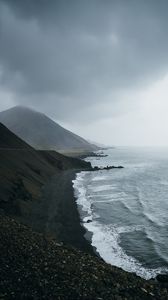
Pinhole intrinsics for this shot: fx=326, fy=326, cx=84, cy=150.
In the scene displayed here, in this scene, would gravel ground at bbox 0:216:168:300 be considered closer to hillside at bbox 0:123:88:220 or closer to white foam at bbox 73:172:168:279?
white foam at bbox 73:172:168:279

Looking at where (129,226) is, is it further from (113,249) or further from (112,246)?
(113,249)

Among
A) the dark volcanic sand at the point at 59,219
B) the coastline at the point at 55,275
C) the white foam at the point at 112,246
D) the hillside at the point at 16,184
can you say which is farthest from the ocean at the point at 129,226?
the hillside at the point at 16,184

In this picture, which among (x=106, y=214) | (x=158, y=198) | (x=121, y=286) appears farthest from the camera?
(x=158, y=198)

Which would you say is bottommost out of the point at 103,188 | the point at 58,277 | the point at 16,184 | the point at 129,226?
the point at 129,226

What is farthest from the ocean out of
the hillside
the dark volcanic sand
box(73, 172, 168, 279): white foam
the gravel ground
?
the hillside

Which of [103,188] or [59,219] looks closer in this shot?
[59,219]

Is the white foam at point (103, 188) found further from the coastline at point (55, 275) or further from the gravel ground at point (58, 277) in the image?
the gravel ground at point (58, 277)

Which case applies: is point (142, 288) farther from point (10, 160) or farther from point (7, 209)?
point (10, 160)

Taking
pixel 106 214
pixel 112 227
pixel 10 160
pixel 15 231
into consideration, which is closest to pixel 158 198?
pixel 106 214

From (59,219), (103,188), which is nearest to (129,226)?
(59,219)
